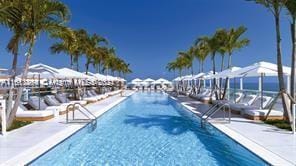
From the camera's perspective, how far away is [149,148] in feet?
30.6

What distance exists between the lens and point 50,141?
28.7ft

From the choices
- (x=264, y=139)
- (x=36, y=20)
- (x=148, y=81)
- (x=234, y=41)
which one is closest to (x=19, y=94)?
(x=36, y=20)

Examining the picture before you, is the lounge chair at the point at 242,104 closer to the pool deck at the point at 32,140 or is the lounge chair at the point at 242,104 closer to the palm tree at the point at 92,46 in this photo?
the pool deck at the point at 32,140

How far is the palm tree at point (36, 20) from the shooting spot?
10547 mm

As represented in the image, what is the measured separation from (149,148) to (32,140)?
298cm

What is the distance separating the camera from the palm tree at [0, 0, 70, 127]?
34.6 feet

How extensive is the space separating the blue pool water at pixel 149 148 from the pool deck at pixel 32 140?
189mm

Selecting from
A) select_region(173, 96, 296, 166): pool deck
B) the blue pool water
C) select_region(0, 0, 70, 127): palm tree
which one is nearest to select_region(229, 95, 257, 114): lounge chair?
select_region(173, 96, 296, 166): pool deck

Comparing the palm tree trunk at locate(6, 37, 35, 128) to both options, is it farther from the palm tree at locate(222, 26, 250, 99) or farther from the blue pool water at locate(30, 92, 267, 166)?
the palm tree at locate(222, 26, 250, 99)

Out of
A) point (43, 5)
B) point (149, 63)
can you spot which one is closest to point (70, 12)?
point (43, 5)

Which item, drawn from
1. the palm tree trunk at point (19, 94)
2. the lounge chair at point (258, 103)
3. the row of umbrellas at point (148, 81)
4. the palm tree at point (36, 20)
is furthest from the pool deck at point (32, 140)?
the row of umbrellas at point (148, 81)

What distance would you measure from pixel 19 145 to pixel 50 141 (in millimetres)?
896

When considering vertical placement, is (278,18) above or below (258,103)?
above

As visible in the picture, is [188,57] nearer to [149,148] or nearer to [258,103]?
[258,103]
